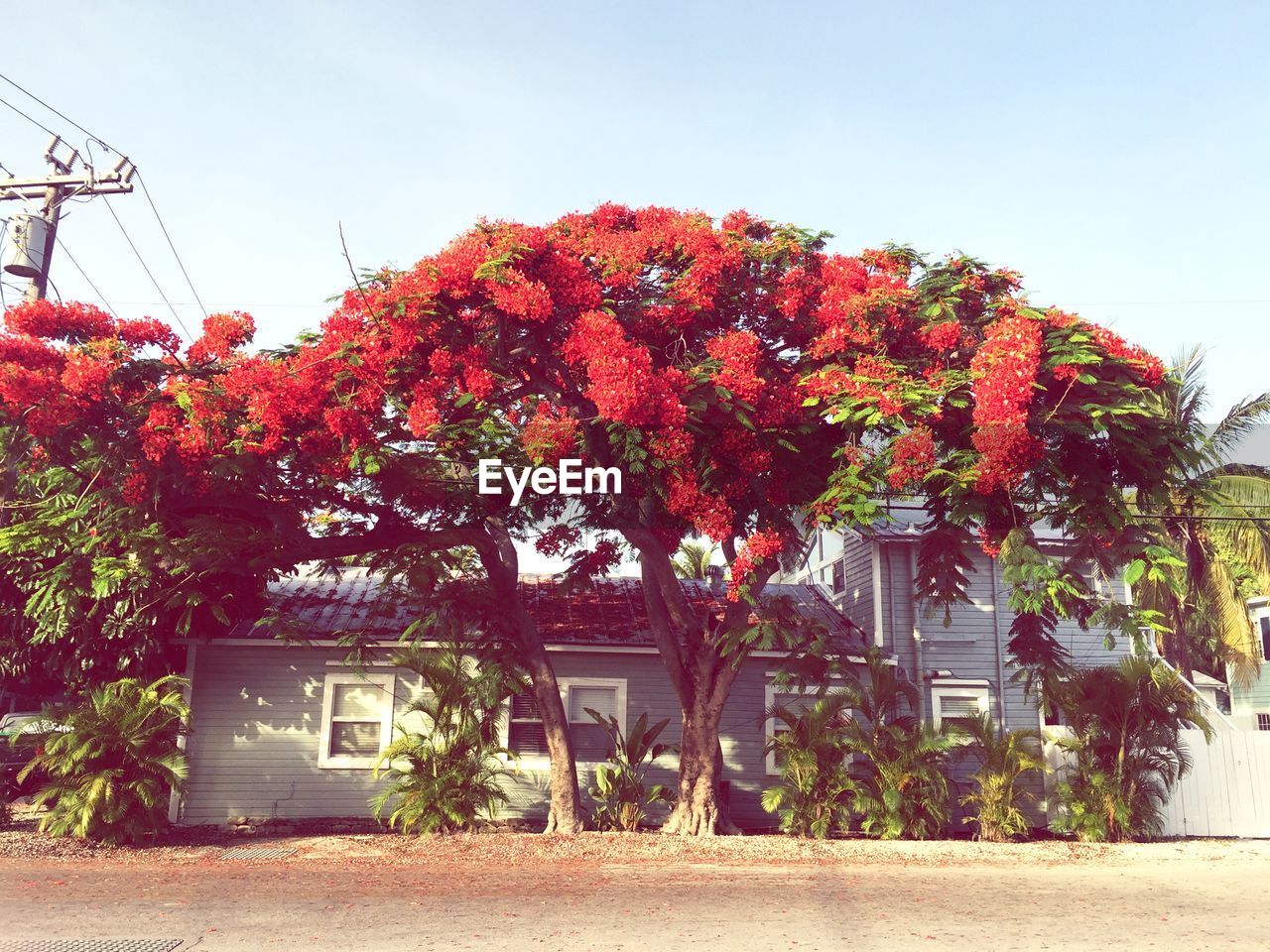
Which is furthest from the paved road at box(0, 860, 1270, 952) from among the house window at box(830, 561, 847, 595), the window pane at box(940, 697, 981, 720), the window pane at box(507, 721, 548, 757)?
the house window at box(830, 561, 847, 595)

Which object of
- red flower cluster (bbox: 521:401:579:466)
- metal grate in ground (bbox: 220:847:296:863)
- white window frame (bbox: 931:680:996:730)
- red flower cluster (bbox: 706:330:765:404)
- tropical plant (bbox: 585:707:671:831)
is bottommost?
metal grate in ground (bbox: 220:847:296:863)

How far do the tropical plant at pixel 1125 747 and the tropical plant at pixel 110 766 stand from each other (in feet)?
43.8

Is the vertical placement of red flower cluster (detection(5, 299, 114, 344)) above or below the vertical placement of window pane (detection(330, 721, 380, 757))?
above

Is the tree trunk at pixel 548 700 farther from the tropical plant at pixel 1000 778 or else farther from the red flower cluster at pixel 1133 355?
the red flower cluster at pixel 1133 355

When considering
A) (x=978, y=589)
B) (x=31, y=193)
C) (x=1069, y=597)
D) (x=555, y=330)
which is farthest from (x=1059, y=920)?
(x=31, y=193)

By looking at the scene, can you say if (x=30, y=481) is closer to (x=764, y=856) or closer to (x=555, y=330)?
(x=555, y=330)

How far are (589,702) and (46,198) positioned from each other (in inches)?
450

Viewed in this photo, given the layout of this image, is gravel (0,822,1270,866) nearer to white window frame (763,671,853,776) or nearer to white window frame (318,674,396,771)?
white window frame (318,674,396,771)

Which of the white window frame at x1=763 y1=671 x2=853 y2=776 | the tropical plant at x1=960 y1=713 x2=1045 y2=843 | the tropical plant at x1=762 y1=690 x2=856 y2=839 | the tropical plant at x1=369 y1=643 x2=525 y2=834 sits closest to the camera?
the tropical plant at x1=369 y1=643 x2=525 y2=834

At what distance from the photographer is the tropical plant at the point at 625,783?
49.8 ft

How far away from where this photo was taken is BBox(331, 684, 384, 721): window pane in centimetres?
1725

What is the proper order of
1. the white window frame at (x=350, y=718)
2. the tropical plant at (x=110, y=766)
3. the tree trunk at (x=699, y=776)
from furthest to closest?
1. the white window frame at (x=350, y=718)
2. the tree trunk at (x=699, y=776)
3. the tropical plant at (x=110, y=766)

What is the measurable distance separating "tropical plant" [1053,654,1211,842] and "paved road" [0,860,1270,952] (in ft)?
7.84

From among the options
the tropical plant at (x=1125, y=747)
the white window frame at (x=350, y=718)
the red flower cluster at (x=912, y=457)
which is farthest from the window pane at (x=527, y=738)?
the red flower cluster at (x=912, y=457)
